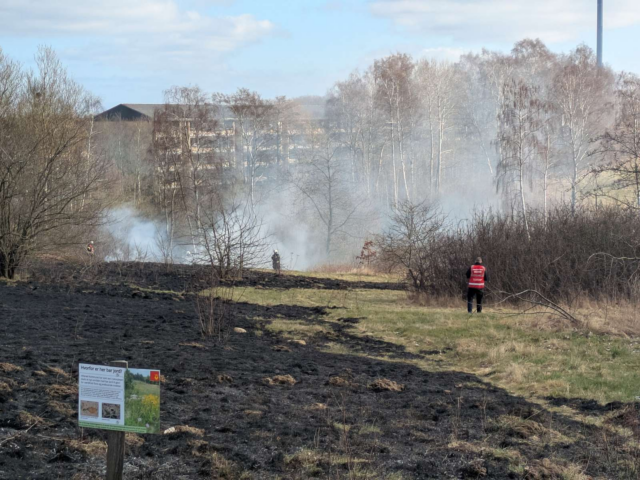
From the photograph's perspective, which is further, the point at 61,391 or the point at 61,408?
the point at 61,391

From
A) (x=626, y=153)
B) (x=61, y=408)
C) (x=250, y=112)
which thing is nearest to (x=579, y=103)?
(x=250, y=112)

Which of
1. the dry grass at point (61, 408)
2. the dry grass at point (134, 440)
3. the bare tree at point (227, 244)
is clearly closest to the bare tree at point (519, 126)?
→ the bare tree at point (227, 244)

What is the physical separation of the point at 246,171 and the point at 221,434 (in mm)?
46304

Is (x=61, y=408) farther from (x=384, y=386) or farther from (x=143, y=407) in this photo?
(x=384, y=386)

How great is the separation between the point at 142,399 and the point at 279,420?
2.90 m

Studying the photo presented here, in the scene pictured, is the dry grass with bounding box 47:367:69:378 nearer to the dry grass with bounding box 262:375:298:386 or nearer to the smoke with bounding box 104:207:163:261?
the dry grass with bounding box 262:375:298:386

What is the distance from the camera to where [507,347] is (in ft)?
40.2

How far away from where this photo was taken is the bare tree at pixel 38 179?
21172 mm

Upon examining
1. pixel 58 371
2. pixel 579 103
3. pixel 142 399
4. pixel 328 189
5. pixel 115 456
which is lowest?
pixel 58 371

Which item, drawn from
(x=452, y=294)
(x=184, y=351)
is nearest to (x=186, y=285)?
(x=452, y=294)

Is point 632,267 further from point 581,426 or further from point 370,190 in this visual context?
point 370,190

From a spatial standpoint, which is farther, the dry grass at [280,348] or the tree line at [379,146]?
the tree line at [379,146]

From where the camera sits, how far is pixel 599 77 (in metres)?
46.2

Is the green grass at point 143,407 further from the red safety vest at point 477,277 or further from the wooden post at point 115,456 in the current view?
the red safety vest at point 477,277
